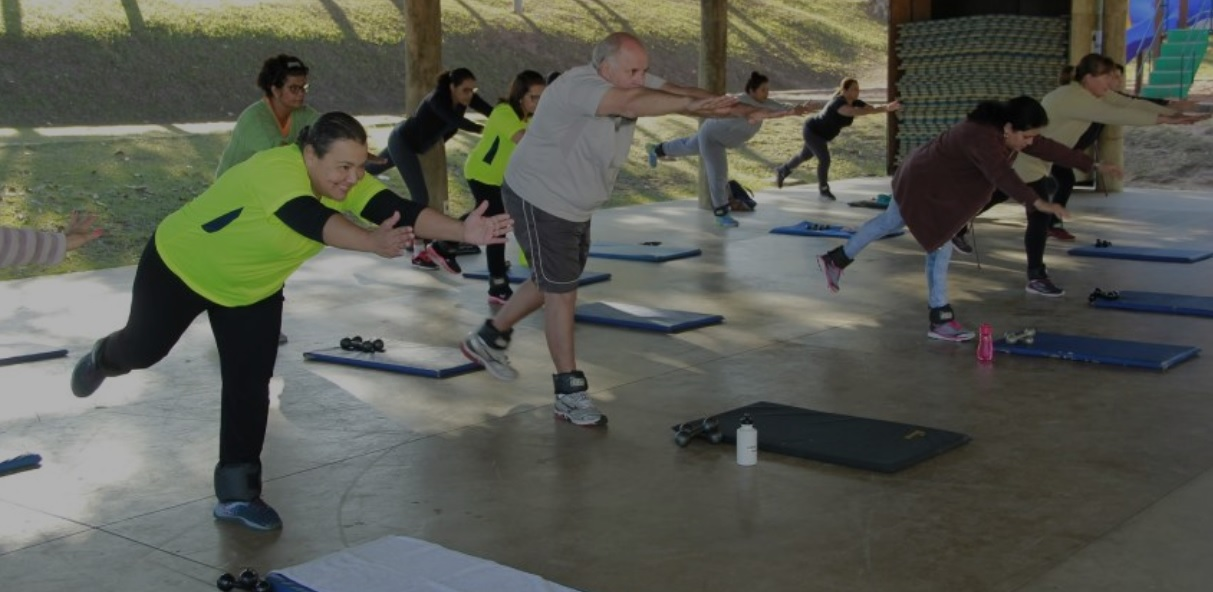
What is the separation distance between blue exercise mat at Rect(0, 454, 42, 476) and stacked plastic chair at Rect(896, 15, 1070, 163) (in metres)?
11.0

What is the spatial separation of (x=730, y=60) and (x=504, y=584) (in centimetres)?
2834

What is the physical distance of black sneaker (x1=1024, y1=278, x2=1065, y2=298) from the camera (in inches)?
330

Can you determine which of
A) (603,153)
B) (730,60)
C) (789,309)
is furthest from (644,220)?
(730,60)

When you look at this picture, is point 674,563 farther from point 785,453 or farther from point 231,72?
point 231,72

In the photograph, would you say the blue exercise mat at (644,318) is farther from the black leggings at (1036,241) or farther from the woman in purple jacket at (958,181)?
the black leggings at (1036,241)

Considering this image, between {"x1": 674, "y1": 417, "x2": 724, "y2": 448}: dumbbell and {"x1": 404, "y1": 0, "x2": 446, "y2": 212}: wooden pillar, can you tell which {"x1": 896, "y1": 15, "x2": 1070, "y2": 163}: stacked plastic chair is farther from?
{"x1": 674, "y1": 417, "x2": 724, "y2": 448}: dumbbell

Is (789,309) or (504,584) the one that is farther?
(789,309)

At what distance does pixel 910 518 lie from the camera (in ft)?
14.1

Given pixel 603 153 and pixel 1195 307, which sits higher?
pixel 603 153

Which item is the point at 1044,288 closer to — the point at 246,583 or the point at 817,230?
the point at 817,230

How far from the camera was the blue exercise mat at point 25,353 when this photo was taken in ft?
22.9

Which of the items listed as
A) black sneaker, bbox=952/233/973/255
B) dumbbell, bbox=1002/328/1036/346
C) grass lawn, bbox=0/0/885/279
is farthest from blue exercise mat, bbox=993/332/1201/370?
grass lawn, bbox=0/0/885/279

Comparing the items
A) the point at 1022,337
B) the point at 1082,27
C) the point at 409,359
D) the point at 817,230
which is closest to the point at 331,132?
the point at 409,359

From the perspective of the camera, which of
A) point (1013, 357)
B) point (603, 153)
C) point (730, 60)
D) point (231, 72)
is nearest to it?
point (603, 153)
